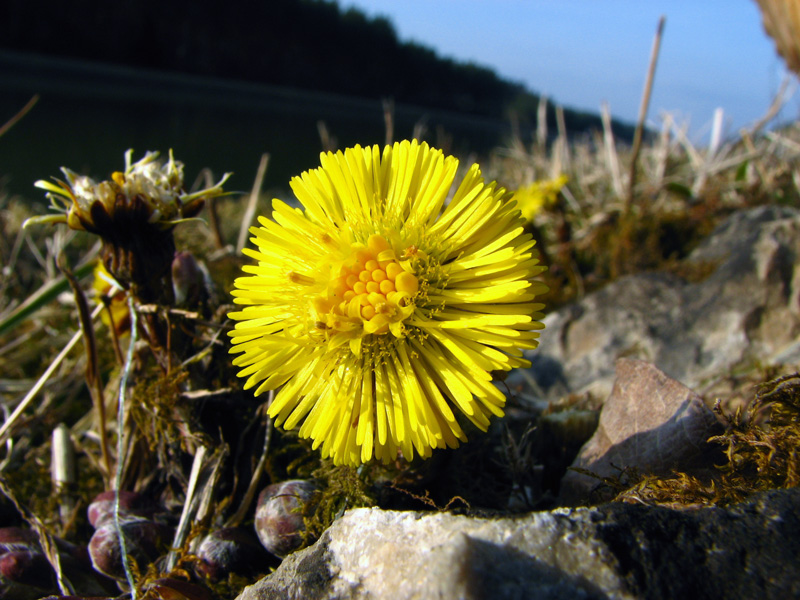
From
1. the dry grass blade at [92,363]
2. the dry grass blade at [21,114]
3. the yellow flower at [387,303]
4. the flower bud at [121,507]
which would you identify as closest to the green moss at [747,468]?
the yellow flower at [387,303]

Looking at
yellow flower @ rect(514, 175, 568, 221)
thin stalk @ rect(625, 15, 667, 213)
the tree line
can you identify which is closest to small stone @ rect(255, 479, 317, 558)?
yellow flower @ rect(514, 175, 568, 221)

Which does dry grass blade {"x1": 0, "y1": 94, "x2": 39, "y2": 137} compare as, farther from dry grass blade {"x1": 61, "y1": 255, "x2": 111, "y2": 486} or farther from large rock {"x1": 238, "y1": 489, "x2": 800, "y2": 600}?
large rock {"x1": 238, "y1": 489, "x2": 800, "y2": 600}

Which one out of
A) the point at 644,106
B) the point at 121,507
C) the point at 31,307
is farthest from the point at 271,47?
the point at 121,507

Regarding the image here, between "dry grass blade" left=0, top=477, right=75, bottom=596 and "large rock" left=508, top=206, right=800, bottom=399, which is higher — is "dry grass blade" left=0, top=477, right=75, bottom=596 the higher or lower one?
the lower one

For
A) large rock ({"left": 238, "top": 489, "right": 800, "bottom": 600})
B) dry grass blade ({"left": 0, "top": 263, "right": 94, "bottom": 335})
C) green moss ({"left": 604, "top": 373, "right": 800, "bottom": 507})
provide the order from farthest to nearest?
1. dry grass blade ({"left": 0, "top": 263, "right": 94, "bottom": 335})
2. green moss ({"left": 604, "top": 373, "right": 800, "bottom": 507})
3. large rock ({"left": 238, "top": 489, "right": 800, "bottom": 600})

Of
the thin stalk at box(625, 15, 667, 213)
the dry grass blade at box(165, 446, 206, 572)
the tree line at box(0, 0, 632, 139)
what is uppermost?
the tree line at box(0, 0, 632, 139)

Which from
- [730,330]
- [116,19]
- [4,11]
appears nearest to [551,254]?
[730,330]

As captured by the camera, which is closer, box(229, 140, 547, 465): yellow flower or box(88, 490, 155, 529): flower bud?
box(229, 140, 547, 465): yellow flower

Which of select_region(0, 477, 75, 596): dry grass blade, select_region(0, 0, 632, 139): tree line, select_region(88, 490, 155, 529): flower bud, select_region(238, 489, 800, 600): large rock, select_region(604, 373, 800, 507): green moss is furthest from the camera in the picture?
select_region(0, 0, 632, 139): tree line
